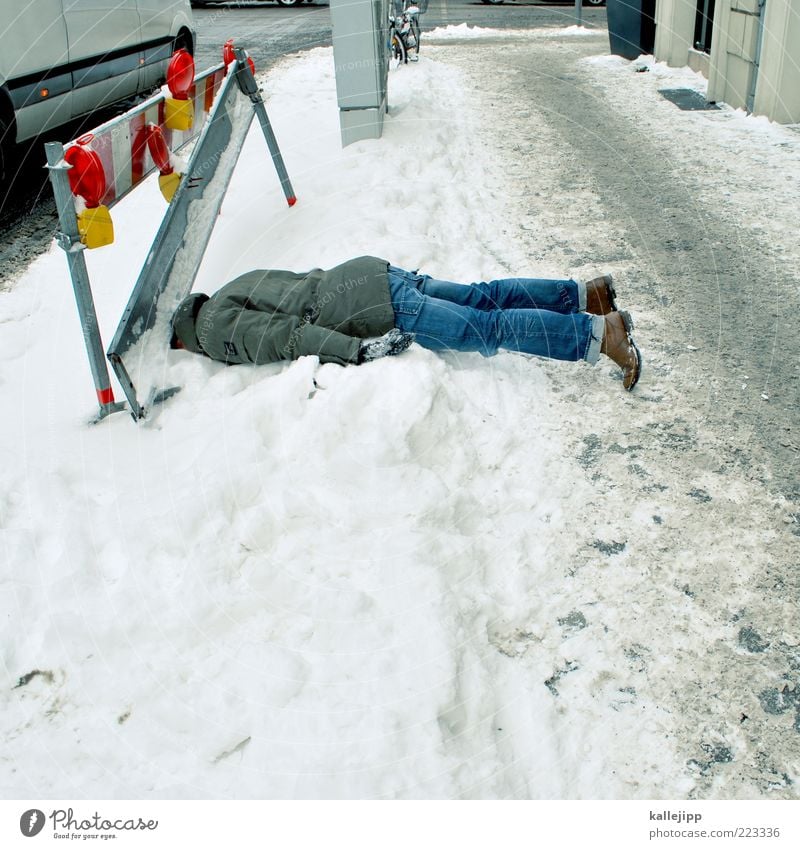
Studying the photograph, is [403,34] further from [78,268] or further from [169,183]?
[78,268]

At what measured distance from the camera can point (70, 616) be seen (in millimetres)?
2494

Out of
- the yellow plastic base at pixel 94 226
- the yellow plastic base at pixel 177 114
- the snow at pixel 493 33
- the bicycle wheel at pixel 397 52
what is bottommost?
the snow at pixel 493 33

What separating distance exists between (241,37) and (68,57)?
9.83 metres

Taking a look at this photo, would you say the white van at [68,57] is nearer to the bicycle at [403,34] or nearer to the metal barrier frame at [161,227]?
the metal barrier frame at [161,227]

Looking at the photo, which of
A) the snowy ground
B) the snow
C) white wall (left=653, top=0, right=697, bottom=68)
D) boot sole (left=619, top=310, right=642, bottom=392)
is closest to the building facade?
white wall (left=653, top=0, right=697, bottom=68)

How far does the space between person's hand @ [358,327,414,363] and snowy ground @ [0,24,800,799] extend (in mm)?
101

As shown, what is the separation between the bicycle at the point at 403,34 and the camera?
35.3ft

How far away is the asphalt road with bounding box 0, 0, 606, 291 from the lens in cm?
599

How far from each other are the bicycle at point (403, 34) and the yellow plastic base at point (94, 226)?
819cm

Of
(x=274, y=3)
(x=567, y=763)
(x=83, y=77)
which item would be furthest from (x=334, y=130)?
(x=274, y=3)

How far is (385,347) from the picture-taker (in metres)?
3.45

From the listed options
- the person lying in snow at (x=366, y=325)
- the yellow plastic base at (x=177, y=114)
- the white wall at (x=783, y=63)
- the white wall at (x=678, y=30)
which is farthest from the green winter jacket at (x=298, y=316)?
the white wall at (x=678, y=30)

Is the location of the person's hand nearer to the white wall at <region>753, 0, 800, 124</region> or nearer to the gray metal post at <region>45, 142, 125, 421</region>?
the gray metal post at <region>45, 142, 125, 421</region>
